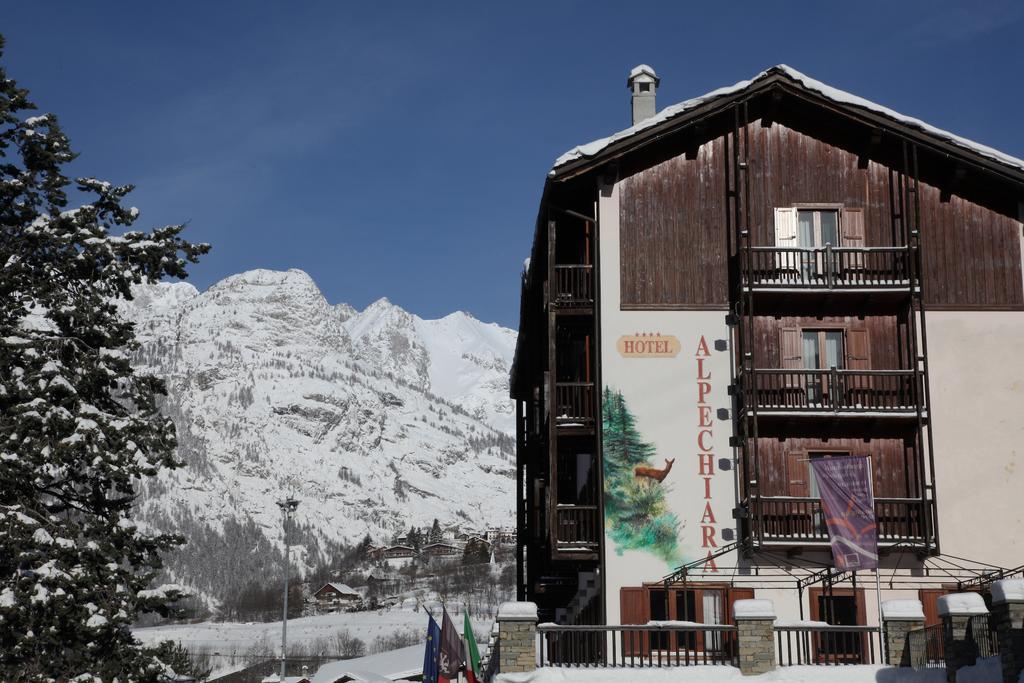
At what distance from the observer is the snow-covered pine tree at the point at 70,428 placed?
35.5 metres

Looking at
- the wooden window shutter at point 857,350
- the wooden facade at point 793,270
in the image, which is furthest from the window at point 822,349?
the wooden window shutter at point 857,350

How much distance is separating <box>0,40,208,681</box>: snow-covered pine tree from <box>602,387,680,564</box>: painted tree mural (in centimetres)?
1172

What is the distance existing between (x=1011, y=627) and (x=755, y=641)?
6.27 meters

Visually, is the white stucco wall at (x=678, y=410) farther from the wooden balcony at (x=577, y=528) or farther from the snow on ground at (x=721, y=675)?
the snow on ground at (x=721, y=675)

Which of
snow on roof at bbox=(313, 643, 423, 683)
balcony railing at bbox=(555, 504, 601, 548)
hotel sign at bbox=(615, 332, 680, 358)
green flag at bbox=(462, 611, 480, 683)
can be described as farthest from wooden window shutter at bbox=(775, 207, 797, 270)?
snow on roof at bbox=(313, 643, 423, 683)

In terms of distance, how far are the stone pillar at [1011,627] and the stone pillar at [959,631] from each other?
250 centimetres

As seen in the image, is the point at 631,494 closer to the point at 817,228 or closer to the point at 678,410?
the point at 678,410

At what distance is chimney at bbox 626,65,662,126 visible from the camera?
148 feet

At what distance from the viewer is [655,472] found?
38.1 meters

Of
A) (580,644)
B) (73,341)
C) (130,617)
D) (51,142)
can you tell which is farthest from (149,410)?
(580,644)

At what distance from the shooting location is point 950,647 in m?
29.2

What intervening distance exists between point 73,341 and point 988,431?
25.0 meters

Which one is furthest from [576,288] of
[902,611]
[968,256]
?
[902,611]

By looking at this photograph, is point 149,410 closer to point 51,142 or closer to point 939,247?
point 51,142
